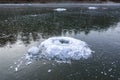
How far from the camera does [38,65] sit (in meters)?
14.6

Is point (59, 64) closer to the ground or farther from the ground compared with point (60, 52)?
closer to the ground

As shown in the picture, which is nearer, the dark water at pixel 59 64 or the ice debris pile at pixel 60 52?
the dark water at pixel 59 64

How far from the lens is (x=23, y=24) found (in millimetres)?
29984

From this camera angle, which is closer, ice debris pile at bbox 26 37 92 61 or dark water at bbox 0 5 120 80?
dark water at bbox 0 5 120 80

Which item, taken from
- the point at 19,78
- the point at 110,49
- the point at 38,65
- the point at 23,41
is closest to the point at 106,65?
the point at 110,49

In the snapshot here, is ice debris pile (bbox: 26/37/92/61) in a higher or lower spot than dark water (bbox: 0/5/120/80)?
higher

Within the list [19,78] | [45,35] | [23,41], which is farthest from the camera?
[45,35]

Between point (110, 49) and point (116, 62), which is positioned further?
point (110, 49)

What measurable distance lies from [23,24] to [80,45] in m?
14.3

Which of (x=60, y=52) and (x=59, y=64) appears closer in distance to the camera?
(x=59, y=64)

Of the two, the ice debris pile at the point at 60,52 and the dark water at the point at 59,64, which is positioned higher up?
the ice debris pile at the point at 60,52

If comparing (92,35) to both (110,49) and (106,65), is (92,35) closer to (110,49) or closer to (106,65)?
(110,49)

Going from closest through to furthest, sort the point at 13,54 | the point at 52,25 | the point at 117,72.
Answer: the point at 117,72
the point at 13,54
the point at 52,25

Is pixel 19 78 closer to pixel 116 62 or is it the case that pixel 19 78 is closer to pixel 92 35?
pixel 116 62
